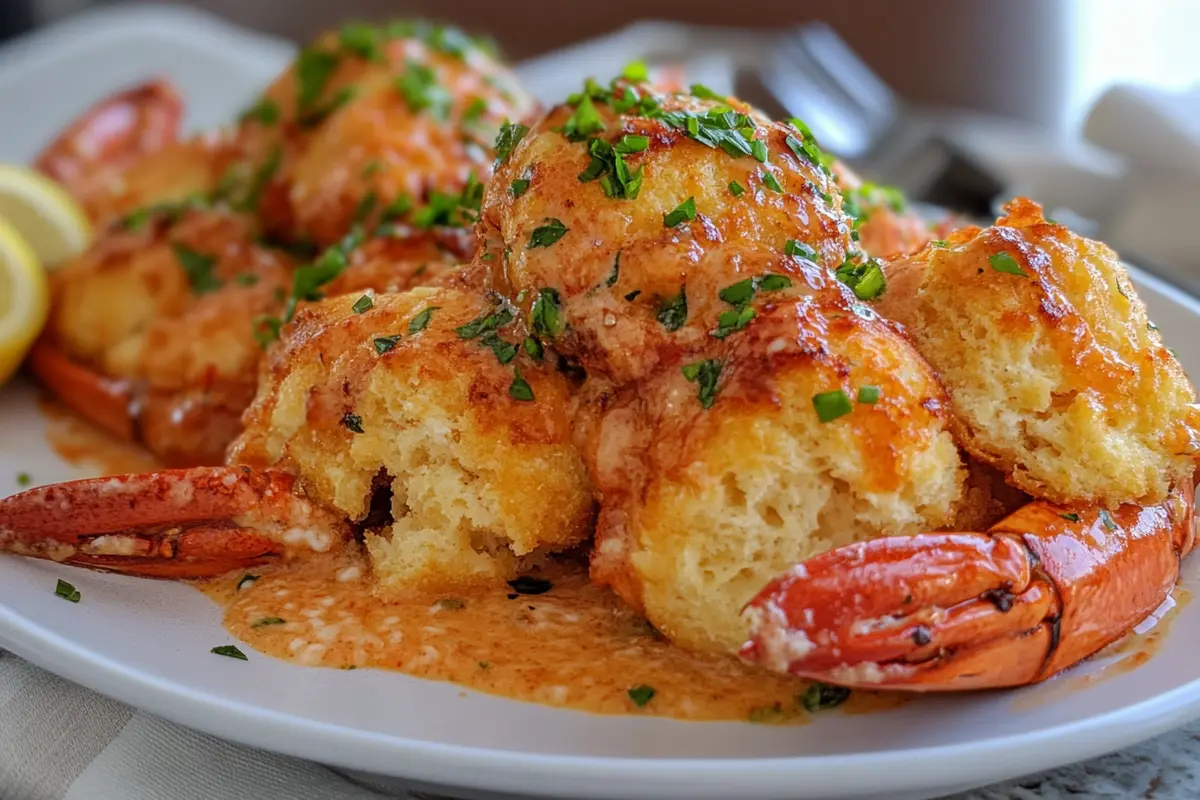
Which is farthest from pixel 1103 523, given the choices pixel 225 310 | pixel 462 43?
pixel 462 43

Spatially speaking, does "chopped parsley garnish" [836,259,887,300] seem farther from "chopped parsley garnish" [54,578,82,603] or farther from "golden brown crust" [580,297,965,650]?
"chopped parsley garnish" [54,578,82,603]

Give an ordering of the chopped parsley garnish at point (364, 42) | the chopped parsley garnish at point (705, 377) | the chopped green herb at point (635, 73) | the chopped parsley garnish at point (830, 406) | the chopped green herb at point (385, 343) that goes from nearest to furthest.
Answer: the chopped parsley garnish at point (830, 406), the chopped parsley garnish at point (705, 377), the chopped green herb at point (385, 343), the chopped green herb at point (635, 73), the chopped parsley garnish at point (364, 42)

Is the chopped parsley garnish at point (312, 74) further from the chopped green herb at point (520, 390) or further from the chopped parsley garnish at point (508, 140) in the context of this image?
the chopped green herb at point (520, 390)

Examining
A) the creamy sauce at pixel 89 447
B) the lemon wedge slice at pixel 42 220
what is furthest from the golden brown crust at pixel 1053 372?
the lemon wedge slice at pixel 42 220

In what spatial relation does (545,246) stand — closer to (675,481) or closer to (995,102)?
(675,481)

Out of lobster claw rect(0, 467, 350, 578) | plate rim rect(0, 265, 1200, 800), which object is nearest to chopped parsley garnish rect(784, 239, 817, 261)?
plate rim rect(0, 265, 1200, 800)
